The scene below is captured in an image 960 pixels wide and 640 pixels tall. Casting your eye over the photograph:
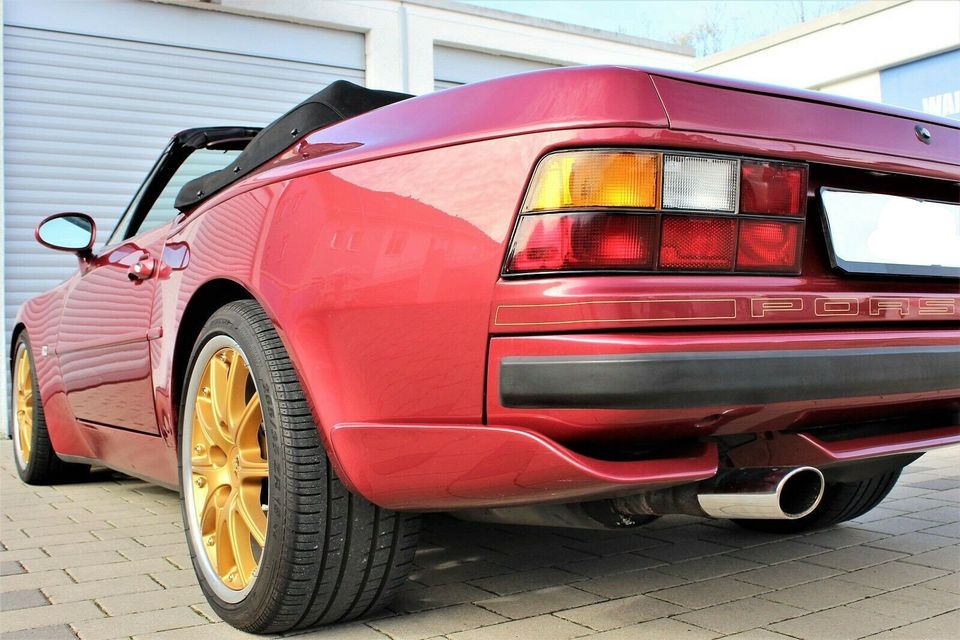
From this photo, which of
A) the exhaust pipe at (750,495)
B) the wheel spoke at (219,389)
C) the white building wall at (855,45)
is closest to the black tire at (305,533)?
the wheel spoke at (219,389)

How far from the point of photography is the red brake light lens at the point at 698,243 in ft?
5.75

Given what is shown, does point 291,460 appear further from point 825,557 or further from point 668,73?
point 825,557

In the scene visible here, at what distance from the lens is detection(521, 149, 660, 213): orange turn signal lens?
1729 millimetres

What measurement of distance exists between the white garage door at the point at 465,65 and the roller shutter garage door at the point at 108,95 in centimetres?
138

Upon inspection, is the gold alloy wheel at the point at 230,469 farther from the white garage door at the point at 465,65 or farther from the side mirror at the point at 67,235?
the white garage door at the point at 465,65

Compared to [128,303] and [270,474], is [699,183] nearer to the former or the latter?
[270,474]

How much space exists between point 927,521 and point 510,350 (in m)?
2.29

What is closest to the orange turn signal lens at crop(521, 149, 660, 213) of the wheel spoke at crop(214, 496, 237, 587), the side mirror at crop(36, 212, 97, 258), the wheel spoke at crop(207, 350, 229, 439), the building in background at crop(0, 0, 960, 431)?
the wheel spoke at crop(207, 350, 229, 439)

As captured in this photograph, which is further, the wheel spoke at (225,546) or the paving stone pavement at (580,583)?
the wheel spoke at (225,546)

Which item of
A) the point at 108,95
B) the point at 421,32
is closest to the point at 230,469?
the point at 108,95

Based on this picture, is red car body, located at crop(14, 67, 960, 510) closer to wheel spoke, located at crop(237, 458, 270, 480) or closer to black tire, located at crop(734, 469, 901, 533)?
wheel spoke, located at crop(237, 458, 270, 480)

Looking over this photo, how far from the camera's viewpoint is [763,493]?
5.90ft

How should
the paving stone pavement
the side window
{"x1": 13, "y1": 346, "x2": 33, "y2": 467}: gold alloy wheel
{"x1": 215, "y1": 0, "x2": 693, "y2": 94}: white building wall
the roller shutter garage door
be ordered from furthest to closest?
1. {"x1": 215, "y1": 0, "x2": 693, "y2": 94}: white building wall
2. the roller shutter garage door
3. {"x1": 13, "y1": 346, "x2": 33, "y2": 467}: gold alloy wheel
4. the side window
5. the paving stone pavement

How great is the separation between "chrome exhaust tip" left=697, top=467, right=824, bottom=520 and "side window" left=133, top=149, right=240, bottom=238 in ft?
7.29
